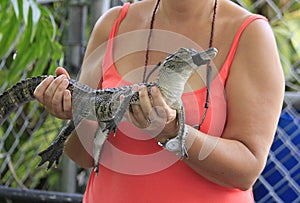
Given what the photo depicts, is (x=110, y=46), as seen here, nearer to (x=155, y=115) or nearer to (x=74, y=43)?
(x=155, y=115)

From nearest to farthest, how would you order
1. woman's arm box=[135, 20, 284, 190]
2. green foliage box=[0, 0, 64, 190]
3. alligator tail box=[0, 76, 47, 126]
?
woman's arm box=[135, 20, 284, 190], alligator tail box=[0, 76, 47, 126], green foliage box=[0, 0, 64, 190]

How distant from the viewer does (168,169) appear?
126cm

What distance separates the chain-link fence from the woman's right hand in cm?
86

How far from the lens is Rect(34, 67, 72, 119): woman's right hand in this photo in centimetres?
121

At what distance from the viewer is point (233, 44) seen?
4.18 feet

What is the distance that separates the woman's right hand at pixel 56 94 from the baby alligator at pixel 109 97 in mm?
18

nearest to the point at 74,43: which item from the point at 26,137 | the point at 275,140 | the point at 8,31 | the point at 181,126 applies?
the point at 8,31

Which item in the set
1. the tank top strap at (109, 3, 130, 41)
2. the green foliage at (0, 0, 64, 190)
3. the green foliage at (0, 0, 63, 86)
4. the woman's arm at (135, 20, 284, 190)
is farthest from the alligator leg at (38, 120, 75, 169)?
the green foliage at (0, 0, 64, 190)

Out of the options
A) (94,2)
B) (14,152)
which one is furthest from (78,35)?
(14,152)

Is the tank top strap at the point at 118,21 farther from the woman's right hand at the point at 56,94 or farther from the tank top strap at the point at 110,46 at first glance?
the woman's right hand at the point at 56,94

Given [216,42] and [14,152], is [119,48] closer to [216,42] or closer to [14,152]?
[216,42]

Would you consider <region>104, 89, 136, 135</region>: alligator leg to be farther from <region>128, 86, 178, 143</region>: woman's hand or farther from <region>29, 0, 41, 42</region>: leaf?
<region>29, 0, 41, 42</region>: leaf

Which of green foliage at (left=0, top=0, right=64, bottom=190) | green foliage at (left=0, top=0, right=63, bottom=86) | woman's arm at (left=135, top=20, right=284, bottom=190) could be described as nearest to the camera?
woman's arm at (left=135, top=20, right=284, bottom=190)

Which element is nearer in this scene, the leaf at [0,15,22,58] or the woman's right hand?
the woman's right hand
